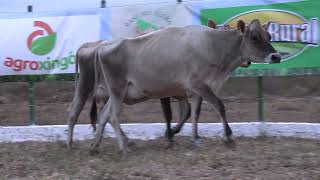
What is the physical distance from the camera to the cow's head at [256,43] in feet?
28.7

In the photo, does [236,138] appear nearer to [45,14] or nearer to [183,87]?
[183,87]

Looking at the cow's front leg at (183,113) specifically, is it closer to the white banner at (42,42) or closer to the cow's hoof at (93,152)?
the cow's hoof at (93,152)

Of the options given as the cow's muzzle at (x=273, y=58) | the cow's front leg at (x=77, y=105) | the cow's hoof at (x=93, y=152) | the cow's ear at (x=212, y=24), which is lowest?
the cow's hoof at (x=93, y=152)

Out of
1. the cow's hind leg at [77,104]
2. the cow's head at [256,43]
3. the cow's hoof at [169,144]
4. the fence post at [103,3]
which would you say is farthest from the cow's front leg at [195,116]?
the fence post at [103,3]

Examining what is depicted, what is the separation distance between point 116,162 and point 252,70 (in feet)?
10.9

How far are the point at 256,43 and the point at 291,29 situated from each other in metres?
1.72

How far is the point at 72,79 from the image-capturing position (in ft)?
36.9

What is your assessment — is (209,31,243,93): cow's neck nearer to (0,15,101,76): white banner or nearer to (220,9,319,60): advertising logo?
(220,9,319,60): advertising logo

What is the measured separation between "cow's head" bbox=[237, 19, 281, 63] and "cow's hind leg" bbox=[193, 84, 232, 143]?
2.47 ft

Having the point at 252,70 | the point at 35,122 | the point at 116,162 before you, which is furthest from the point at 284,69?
the point at 35,122

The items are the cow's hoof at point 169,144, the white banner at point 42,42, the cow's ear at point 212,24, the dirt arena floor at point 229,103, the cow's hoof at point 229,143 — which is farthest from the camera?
the dirt arena floor at point 229,103

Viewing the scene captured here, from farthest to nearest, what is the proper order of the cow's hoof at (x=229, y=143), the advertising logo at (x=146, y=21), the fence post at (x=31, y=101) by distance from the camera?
1. the fence post at (x=31, y=101)
2. the advertising logo at (x=146, y=21)
3. the cow's hoof at (x=229, y=143)

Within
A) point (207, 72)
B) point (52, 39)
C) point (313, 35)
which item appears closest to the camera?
point (207, 72)

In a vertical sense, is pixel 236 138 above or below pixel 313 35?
below
